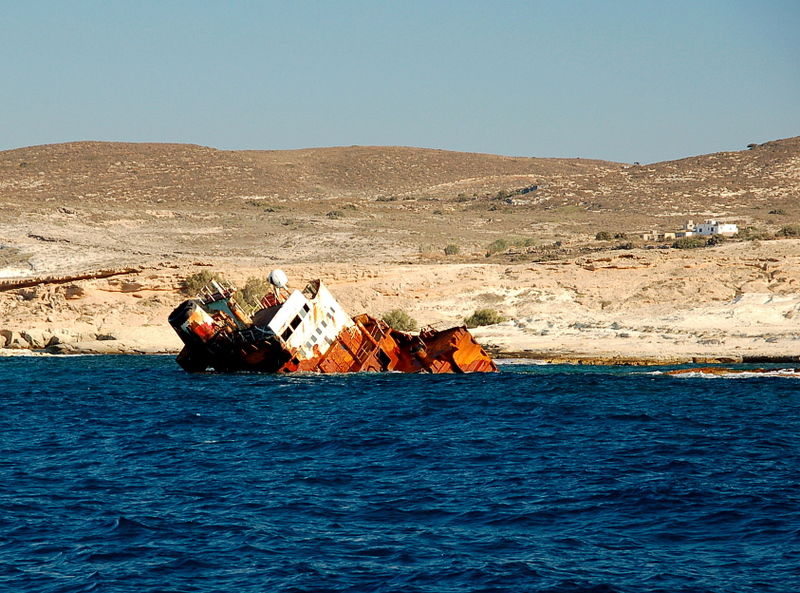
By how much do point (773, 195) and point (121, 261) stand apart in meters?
65.6

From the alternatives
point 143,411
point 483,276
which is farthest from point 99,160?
point 143,411

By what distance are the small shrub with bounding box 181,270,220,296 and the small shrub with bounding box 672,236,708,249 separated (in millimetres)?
26248

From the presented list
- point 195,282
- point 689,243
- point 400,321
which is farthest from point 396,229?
point 400,321

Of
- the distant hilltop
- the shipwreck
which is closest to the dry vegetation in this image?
the distant hilltop

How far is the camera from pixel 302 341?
126ft

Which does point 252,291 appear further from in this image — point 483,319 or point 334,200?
point 334,200

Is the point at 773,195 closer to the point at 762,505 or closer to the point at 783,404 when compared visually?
the point at 783,404

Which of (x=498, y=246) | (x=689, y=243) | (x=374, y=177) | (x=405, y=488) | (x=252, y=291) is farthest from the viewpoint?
(x=374, y=177)

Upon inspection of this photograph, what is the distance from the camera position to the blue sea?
1628 centimetres

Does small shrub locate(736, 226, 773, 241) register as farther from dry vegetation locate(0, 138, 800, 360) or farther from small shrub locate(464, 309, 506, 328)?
small shrub locate(464, 309, 506, 328)

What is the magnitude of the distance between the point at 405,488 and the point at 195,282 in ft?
116

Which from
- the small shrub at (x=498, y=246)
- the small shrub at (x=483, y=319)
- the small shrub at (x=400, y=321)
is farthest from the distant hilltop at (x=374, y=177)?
the small shrub at (x=400, y=321)

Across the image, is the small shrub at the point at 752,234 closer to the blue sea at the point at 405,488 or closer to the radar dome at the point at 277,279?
the blue sea at the point at 405,488

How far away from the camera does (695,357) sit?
42.6 m
